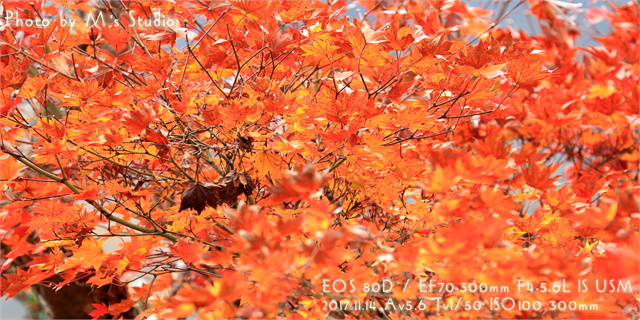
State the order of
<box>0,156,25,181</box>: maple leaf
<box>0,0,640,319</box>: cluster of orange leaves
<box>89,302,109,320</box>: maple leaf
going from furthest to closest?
<box>89,302,109,320</box>: maple leaf, <box>0,156,25,181</box>: maple leaf, <box>0,0,640,319</box>: cluster of orange leaves

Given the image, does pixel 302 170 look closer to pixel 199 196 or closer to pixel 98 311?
pixel 199 196

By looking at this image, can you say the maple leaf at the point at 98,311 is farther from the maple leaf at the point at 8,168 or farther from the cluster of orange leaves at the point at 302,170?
the maple leaf at the point at 8,168

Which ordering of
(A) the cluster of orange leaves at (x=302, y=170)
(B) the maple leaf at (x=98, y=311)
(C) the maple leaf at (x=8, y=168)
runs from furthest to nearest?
(B) the maple leaf at (x=98, y=311) → (C) the maple leaf at (x=8, y=168) → (A) the cluster of orange leaves at (x=302, y=170)

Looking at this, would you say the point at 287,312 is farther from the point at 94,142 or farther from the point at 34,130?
the point at 34,130

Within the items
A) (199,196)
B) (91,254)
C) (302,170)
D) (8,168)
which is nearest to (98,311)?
(91,254)

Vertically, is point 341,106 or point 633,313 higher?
point 341,106

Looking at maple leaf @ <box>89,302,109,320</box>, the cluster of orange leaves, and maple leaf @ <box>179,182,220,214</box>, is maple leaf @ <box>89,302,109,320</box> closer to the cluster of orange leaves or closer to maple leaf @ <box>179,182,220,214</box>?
the cluster of orange leaves

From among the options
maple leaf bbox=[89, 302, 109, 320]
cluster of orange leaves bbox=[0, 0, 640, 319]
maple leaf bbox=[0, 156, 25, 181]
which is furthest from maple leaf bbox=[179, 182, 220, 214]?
maple leaf bbox=[89, 302, 109, 320]

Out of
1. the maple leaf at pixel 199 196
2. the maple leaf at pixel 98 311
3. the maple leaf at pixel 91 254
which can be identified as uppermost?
the maple leaf at pixel 199 196

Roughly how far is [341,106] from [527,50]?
1.80ft

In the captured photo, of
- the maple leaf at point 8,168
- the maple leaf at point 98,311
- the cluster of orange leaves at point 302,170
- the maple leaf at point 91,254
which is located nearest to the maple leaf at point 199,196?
the cluster of orange leaves at point 302,170

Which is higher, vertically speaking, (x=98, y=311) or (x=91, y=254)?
(x=91, y=254)

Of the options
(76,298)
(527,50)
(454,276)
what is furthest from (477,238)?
(76,298)

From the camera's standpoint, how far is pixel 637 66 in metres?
2.79
